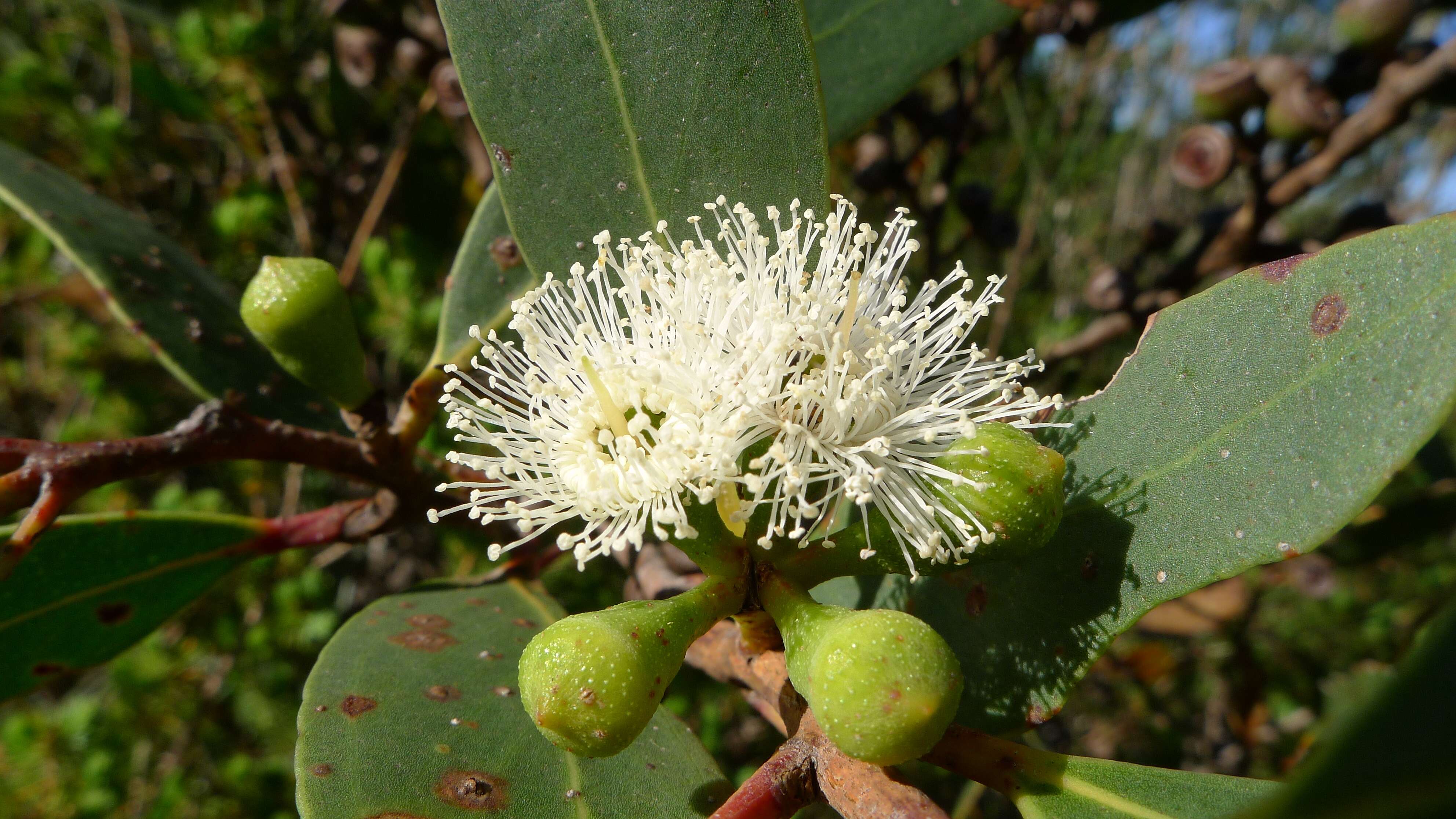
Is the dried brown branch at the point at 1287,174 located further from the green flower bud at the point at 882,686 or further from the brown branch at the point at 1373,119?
the green flower bud at the point at 882,686

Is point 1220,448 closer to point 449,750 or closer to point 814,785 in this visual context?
point 814,785

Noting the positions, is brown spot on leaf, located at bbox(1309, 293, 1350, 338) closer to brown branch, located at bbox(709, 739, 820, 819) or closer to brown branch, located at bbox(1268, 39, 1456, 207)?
brown branch, located at bbox(709, 739, 820, 819)

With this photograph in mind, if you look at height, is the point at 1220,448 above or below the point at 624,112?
below

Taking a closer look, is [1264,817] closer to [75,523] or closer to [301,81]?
[75,523]

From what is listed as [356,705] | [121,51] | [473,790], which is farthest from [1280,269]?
[121,51]

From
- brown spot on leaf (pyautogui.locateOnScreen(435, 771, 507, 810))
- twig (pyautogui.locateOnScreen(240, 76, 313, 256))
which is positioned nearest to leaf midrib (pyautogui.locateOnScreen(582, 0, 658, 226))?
brown spot on leaf (pyautogui.locateOnScreen(435, 771, 507, 810))

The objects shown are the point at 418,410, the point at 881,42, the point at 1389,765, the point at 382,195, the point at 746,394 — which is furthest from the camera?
the point at 382,195

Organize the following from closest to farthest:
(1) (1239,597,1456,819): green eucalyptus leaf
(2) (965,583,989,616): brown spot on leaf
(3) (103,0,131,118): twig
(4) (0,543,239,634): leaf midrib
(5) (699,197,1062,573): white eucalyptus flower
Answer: (1) (1239,597,1456,819): green eucalyptus leaf, (5) (699,197,1062,573): white eucalyptus flower, (2) (965,583,989,616): brown spot on leaf, (4) (0,543,239,634): leaf midrib, (3) (103,0,131,118): twig
